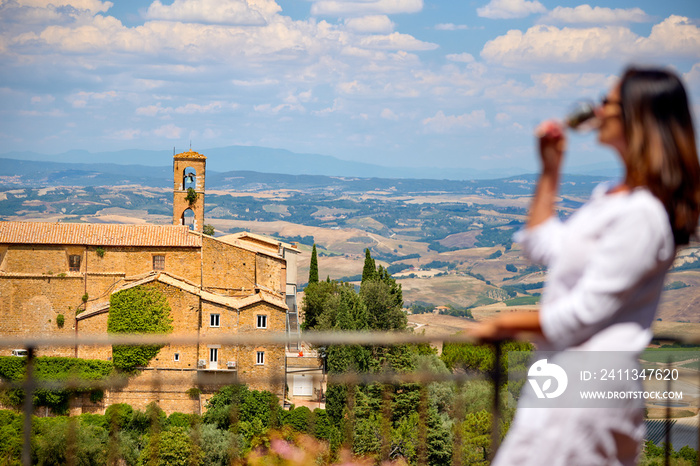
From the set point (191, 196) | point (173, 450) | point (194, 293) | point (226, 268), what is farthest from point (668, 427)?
point (191, 196)


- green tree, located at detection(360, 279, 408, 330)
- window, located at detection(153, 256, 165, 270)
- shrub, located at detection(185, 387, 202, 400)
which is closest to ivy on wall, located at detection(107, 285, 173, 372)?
window, located at detection(153, 256, 165, 270)

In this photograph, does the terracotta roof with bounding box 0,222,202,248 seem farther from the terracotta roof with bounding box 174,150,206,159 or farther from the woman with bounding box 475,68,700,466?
the woman with bounding box 475,68,700,466

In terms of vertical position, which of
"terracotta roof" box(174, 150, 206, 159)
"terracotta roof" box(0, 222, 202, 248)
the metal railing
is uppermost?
"terracotta roof" box(174, 150, 206, 159)

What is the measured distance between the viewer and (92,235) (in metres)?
38.9

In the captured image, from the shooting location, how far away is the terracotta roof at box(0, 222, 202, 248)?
3841 centimetres

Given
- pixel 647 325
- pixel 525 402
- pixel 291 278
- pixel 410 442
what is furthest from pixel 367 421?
pixel 291 278

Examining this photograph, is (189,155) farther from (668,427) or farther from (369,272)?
(668,427)

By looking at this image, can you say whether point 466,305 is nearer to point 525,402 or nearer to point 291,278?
point 291,278

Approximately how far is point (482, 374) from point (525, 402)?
58.9 inches

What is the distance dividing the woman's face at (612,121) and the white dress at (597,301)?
15 centimetres

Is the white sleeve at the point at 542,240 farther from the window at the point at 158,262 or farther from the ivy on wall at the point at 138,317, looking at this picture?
the window at the point at 158,262

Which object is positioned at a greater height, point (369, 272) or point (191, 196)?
point (191, 196)

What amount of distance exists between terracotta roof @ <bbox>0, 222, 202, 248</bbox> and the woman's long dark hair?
37.6 meters

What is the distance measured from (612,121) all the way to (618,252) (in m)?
0.46
